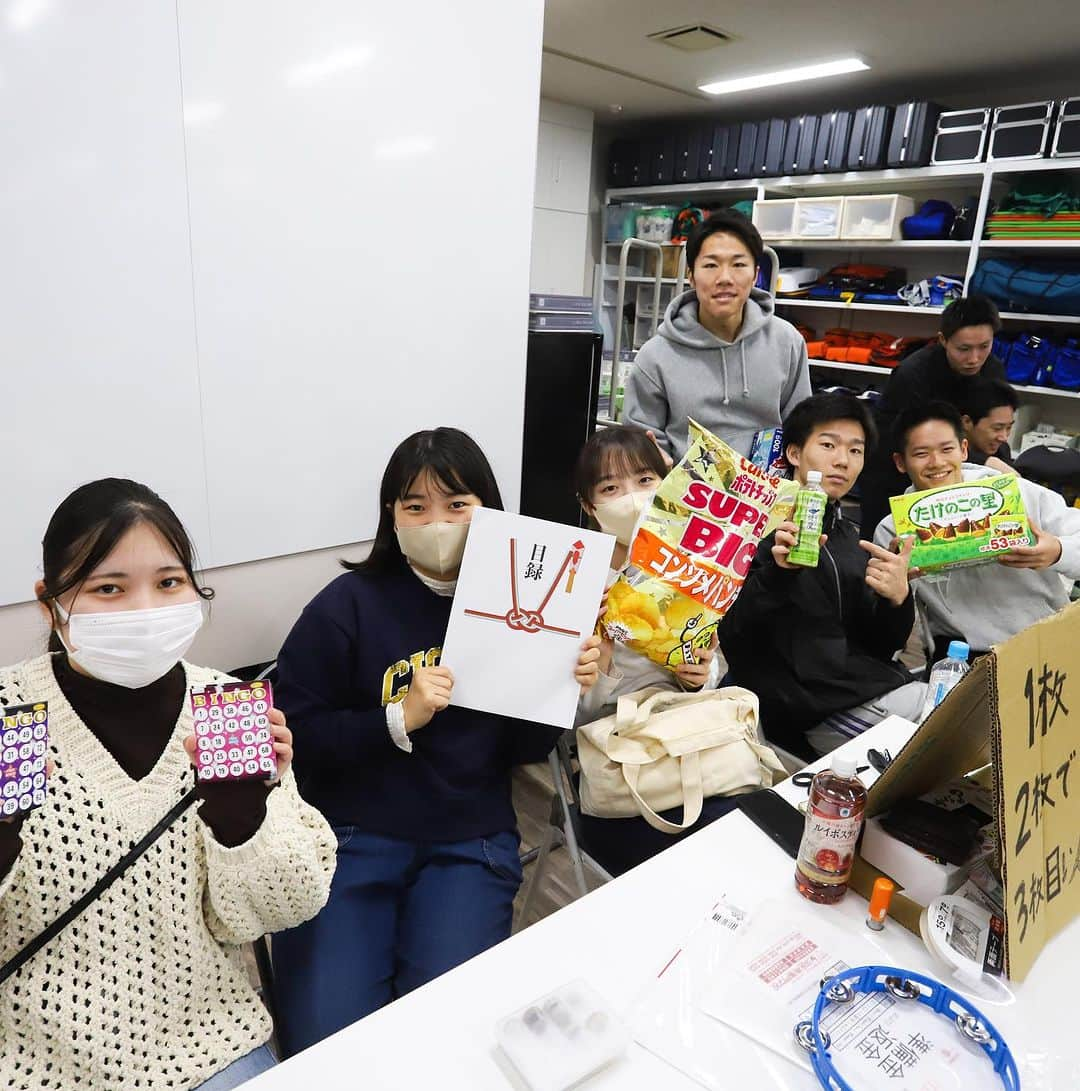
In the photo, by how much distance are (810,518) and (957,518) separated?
45cm

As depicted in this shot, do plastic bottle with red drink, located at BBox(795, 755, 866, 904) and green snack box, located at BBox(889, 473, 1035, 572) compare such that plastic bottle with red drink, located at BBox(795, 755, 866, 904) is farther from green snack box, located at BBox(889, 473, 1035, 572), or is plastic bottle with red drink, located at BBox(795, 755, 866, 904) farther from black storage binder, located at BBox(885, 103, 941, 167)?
black storage binder, located at BBox(885, 103, 941, 167)

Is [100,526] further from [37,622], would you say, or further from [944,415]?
[944,415]

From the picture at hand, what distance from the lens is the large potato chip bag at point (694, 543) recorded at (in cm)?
128

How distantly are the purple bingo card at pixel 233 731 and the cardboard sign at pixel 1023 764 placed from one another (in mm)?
720

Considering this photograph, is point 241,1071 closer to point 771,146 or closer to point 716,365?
point 716,365

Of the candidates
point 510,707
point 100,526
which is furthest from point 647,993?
point 100,526

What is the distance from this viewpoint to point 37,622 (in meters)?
1.70

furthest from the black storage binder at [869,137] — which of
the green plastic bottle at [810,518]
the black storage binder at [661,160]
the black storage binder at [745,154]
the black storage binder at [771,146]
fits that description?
the green plastic bottle at [810,518]

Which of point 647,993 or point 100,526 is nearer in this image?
point 647,993

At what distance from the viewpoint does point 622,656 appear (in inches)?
61.7

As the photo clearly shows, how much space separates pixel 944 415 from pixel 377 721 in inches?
63.3

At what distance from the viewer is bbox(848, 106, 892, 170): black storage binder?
15.9ft

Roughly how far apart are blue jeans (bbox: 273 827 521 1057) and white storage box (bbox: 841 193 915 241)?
4.99m

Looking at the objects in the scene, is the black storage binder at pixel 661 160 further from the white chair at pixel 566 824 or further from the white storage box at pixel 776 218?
the white chair at pixel 566 824
